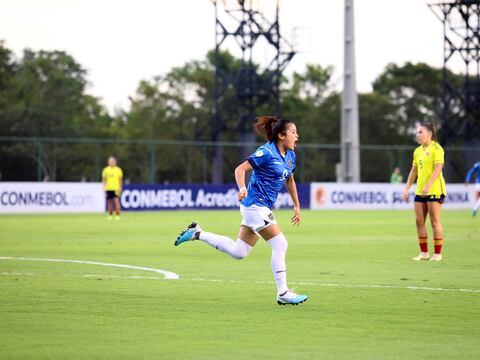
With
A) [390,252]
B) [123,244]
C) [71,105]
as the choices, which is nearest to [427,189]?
[390,252]

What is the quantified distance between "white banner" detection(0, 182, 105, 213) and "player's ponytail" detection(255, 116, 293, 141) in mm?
29939

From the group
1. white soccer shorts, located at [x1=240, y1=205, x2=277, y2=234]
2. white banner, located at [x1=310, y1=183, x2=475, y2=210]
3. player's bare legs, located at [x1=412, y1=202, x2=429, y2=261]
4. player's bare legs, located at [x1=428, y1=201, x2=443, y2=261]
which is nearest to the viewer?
white soccer shorts, located at [x1=240, y1=205, x2=277, y2=234]

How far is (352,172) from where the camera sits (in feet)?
182

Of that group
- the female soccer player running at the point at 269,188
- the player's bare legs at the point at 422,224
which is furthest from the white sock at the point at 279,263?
the player's bare legs at the point at 422,224

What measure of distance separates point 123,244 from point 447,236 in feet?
27.5

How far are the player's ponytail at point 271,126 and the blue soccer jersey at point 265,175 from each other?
0.10 metres

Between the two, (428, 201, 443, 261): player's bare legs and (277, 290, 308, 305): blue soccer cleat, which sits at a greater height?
(428, 201, 443, 261): player's bare legs

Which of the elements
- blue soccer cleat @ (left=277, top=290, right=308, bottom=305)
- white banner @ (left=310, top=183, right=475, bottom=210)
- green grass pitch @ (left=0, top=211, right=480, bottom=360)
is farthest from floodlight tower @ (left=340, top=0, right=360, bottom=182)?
blue soccer cleat @ (left=277, top=290, right=308, bottom=305)

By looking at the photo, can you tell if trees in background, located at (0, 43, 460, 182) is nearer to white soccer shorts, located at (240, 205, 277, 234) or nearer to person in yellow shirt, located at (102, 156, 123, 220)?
person in yellow shirt, located at (102, 156, 123, 220)

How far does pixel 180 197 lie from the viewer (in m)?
47.4

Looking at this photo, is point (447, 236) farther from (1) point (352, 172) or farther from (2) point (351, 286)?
(1) point (352, 172)

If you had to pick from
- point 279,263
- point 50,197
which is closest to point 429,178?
point 279,263

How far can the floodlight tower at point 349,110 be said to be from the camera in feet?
174

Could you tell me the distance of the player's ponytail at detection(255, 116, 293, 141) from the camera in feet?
39.9
